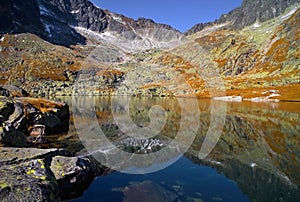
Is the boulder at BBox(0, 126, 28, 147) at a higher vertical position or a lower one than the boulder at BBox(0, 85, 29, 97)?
lower

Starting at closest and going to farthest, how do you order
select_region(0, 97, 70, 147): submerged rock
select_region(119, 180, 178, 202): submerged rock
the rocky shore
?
the rocky shore < select_region(119, 180, 178, 202): submerged rock < select_region(0, 97, 70, 147): submerged rock

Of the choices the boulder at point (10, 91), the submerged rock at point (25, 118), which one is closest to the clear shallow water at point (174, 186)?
the submerged rock at point (25, 118)

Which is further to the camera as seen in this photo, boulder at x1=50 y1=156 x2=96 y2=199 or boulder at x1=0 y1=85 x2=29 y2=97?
boulder at x1=0 y1=85 x2=29 y2=97

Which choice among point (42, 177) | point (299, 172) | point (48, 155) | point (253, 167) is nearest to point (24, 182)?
point (42, 177)

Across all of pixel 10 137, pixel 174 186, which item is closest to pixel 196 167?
pixel 174 186

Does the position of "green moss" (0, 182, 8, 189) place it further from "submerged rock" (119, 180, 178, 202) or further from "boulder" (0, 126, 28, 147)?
"boulder" (0, 126, 28, 147)

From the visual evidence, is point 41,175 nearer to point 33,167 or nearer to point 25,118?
point 33,167

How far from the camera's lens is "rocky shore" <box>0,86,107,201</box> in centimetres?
884

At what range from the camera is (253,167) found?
62.3 feet

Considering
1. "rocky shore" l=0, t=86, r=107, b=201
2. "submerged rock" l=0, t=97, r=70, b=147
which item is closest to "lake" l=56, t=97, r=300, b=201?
"rocky shore" l=0, t=86, r=107, b=201

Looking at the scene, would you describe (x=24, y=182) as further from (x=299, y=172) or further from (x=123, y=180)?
(x=299, y=172)

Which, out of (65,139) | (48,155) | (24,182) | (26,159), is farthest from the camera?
(65,139)

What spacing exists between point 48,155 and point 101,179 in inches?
140

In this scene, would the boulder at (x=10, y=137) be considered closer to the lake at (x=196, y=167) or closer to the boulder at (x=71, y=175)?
the boulder at (x=71, y=175)
